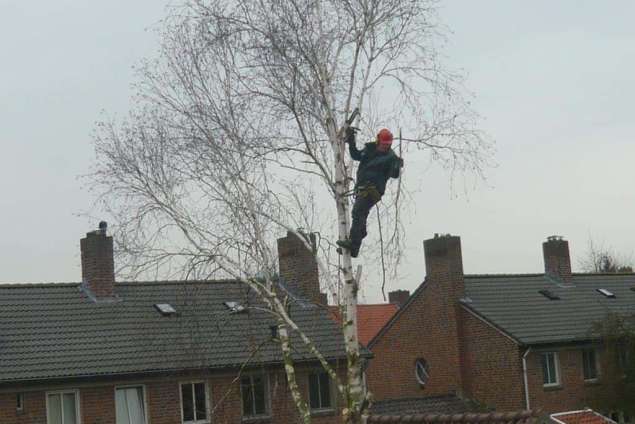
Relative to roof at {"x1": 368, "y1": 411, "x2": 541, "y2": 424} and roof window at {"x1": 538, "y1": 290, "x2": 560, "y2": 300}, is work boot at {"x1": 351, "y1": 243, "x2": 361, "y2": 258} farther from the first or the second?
roof window at {"x1": 538, "y1": 290, "x2": 560, "y2": 300}

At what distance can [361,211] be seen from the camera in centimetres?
1432

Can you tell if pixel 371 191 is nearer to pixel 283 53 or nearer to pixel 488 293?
pixel 283 53

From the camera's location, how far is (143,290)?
1120 inches

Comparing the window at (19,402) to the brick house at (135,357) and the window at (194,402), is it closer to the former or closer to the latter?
the brick house at (135,357)

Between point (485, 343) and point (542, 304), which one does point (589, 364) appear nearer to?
point (542, 304)

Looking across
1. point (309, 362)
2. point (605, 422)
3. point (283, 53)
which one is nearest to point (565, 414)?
point (605, 422)

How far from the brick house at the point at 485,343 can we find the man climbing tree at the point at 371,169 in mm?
18080

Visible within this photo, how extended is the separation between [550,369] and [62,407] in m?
15.6

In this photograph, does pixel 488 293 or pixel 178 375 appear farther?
pixel 488 293

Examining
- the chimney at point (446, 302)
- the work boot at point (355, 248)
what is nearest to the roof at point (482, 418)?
the work boot at point (355, 248)

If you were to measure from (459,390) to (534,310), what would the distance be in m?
3.72

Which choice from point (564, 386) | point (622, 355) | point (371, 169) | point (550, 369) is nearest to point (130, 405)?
point (371, 169)

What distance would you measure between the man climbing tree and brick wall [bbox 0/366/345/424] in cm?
974

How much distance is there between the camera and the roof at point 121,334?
2427 centimetres
